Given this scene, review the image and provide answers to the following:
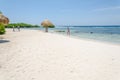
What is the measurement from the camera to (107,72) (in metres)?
5.30

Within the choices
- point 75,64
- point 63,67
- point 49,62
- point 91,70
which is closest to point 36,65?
point 49,62

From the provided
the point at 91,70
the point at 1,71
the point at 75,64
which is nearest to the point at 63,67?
the point at 75,64

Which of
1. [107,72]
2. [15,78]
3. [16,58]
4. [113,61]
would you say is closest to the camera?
[15,78]

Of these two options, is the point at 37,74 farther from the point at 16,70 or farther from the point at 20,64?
the point at 20,64

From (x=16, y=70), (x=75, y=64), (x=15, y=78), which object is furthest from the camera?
(x=75, y=64)

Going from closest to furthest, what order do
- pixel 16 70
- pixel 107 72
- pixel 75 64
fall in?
pixel 107 72
pixel 16 70
pixel 75 64

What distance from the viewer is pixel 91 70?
5508mm

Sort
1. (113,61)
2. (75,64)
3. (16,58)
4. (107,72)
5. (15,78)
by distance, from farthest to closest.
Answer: (16,58), (113,61), (75,64), (107,72), (15,78)

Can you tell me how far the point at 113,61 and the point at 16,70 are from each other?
3757mm

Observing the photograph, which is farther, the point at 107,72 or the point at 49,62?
the point at 49,62

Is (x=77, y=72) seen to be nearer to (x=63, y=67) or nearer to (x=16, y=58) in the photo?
(x=63, y=67)

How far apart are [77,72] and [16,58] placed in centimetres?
307

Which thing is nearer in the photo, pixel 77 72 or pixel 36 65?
pixel 77 72

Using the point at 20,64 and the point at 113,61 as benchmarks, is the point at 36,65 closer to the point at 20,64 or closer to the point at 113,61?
the point at 20,64
